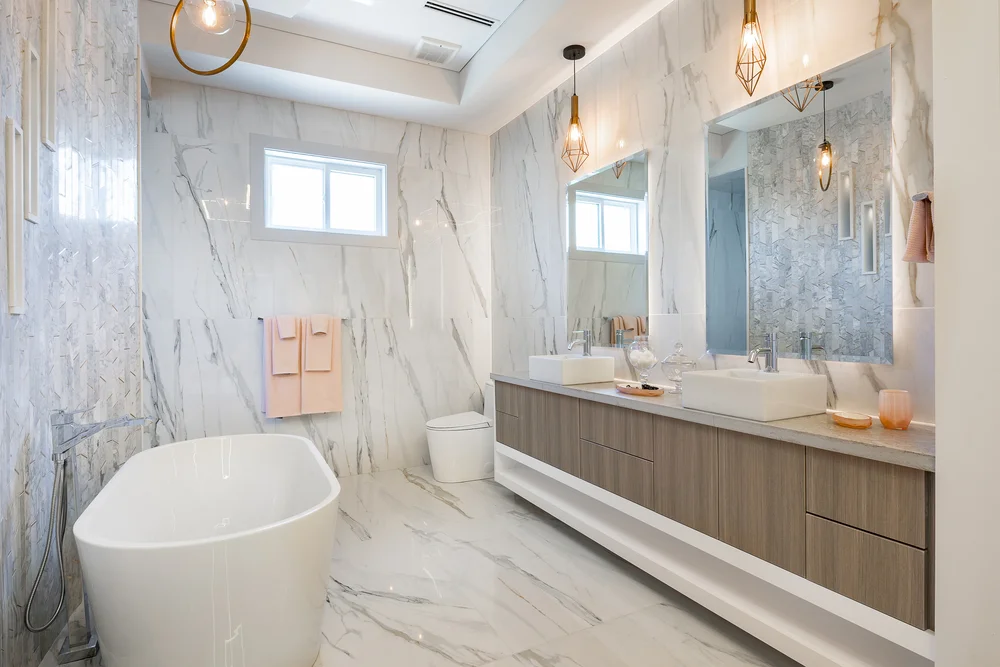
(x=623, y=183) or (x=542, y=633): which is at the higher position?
(x=623, y=183)

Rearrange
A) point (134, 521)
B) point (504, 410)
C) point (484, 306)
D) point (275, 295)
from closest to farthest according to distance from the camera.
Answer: point (134, 521) < point (504, 410) < point (275, 295) < point (484, 306)

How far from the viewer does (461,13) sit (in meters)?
2.96

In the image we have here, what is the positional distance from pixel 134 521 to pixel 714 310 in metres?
2.49

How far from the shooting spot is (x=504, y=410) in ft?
10.5

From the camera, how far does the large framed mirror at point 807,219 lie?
1754 millimetres

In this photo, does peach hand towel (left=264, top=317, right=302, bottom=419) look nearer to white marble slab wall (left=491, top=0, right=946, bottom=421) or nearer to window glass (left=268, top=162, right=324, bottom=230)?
window glass (left=268, top=162, right=324, bottom=230)

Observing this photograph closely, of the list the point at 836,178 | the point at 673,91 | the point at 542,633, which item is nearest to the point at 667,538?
the point at 542,633

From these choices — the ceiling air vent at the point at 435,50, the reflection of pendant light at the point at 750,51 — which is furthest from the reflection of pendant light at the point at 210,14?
the ceiling air vent at the point at 435,50

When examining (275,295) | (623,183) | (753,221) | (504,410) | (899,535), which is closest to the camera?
(899,535)

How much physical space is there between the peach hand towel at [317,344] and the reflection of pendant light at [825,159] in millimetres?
2863

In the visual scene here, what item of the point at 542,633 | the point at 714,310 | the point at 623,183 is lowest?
the point at 542,633

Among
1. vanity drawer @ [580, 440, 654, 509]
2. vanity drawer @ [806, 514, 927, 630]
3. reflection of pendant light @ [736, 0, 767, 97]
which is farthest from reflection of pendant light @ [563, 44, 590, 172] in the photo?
vanity drawer @ [806, 514, 927, 630]

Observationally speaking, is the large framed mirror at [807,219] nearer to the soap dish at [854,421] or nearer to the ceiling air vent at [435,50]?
the soap dish at [854,421]

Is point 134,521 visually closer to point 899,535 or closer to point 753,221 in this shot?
point 899,535
